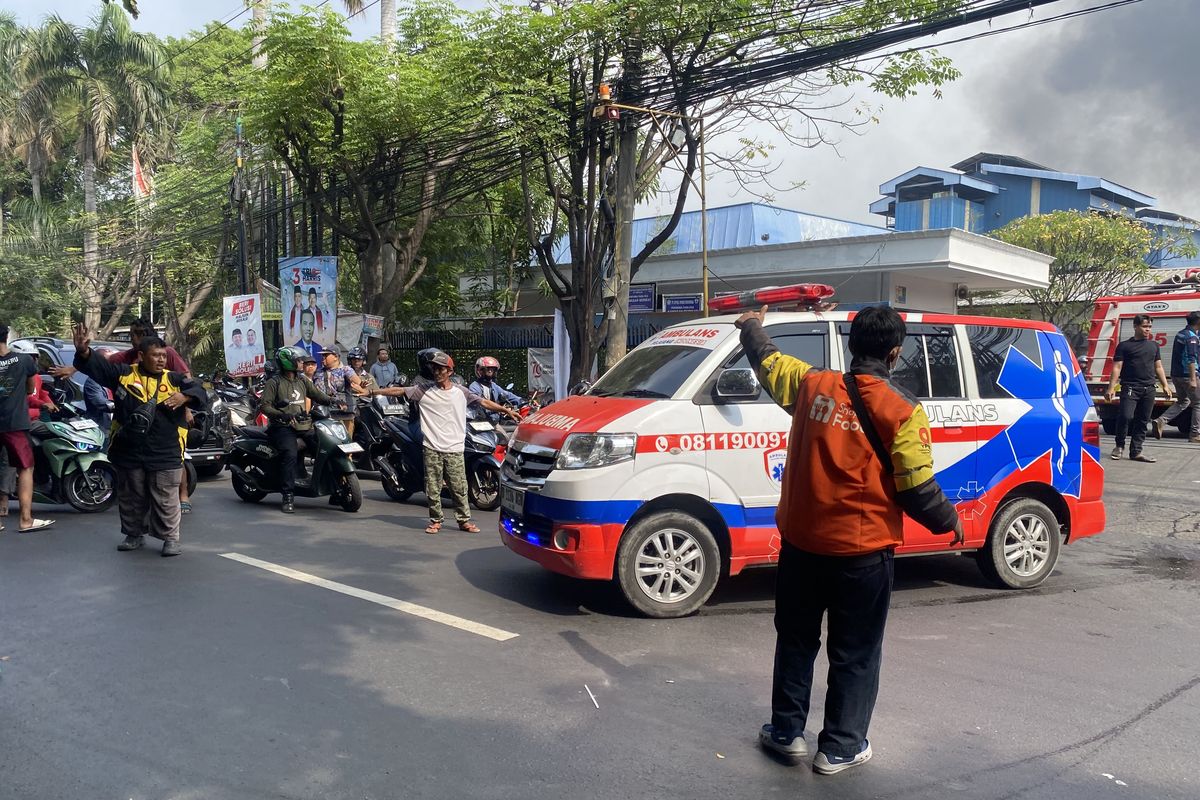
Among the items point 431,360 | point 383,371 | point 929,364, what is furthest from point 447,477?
point 383,371

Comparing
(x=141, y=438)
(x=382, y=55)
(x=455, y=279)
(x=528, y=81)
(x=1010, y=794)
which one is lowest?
(x=1010, y=794)

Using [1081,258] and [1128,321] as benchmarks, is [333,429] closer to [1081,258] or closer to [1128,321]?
[1128,321]

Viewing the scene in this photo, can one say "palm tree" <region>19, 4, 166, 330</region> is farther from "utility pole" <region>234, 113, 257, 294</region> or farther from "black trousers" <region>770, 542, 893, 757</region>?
"black trousers" <region>770, 542, 893, 757</region>

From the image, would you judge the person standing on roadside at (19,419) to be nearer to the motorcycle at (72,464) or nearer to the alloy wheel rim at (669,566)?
the motorcycle at (72,464)

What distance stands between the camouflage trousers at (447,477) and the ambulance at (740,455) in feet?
6.98

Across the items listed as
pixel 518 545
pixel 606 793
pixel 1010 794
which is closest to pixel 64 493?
pixel 518 545

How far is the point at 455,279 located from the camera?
26.8 meters

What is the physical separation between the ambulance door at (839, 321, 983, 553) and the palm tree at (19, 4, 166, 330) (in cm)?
3053

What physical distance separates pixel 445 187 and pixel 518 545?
52.2ft

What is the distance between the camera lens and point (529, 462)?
625cm

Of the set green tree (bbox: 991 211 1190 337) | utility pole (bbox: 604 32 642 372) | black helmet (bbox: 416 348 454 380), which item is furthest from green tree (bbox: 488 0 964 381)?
green tree (bbox: 991 211 1190 337)

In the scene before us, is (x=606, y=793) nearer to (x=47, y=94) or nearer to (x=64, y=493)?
(x=64, y=493)

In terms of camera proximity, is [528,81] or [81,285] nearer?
[528,81]

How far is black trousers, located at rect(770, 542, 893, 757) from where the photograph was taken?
3721 millimetres
